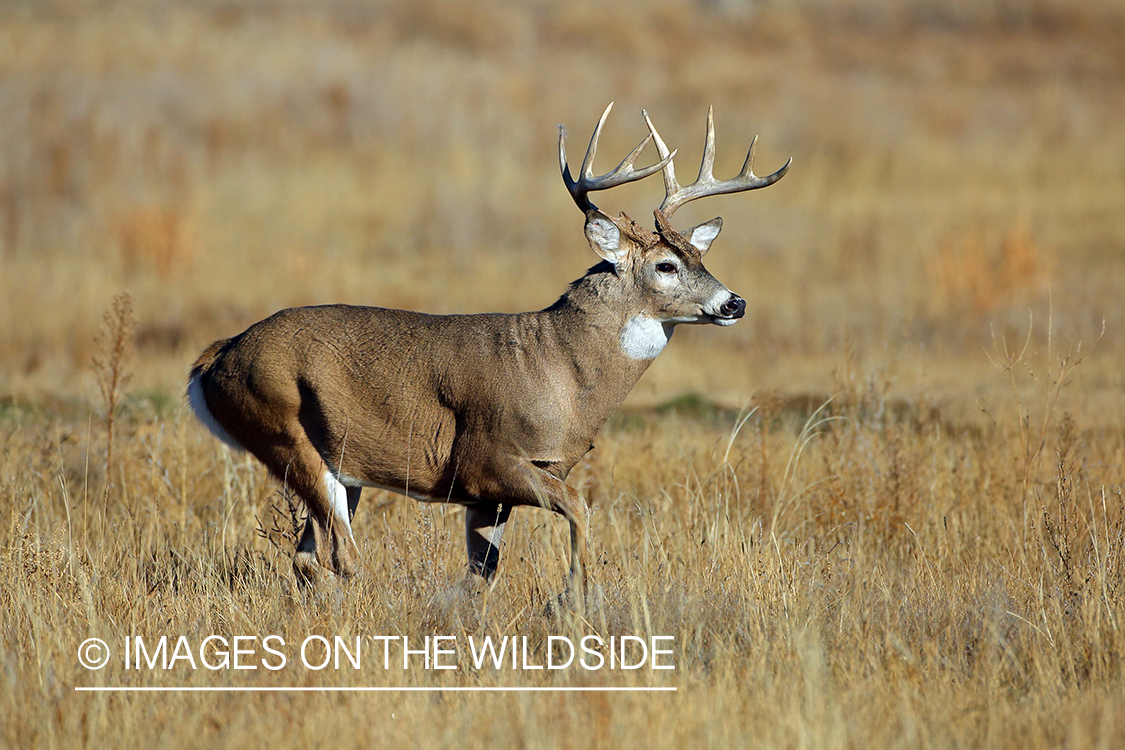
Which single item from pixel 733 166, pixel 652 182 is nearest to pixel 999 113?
pixel 733 166

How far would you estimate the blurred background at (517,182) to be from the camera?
14.0 metres

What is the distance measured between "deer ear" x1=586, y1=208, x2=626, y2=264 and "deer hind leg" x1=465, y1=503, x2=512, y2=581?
1272mm

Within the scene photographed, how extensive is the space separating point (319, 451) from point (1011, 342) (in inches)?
376

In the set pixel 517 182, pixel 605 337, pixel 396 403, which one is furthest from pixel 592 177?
pixel 517 182

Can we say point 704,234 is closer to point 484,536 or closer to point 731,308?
point 731,308

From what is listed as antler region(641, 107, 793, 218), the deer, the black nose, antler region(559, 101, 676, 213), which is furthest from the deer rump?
antler region(641, 107, 793, 218)

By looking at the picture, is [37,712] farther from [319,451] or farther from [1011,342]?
[1011,342]

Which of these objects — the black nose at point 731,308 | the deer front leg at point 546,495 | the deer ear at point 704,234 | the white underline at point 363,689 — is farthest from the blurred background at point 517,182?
the white underline at point 363,689

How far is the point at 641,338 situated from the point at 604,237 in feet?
1.64

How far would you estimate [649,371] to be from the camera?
A: 39.3ft

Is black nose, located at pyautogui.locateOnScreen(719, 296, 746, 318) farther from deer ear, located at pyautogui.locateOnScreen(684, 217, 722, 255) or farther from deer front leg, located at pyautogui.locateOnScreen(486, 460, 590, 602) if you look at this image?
deer front leg, located at pyautogui.locateOnScreen(486, 460, 590, 602)

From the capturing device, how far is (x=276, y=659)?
4.55m

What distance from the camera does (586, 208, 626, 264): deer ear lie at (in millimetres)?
5539

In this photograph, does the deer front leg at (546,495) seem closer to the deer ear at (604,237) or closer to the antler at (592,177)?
the deer ear at (604,237)
